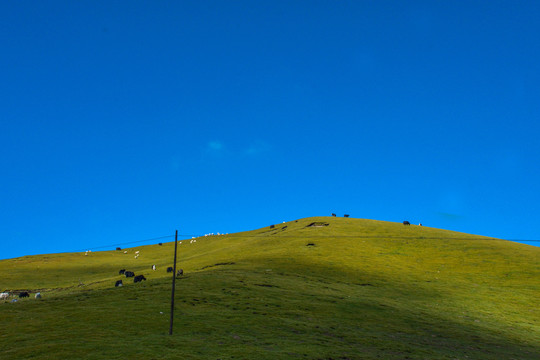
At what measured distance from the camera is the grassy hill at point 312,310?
28.9 meters

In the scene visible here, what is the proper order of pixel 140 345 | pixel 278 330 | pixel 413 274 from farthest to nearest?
pixel 413 274 → pixel 278 330 → pixel 140 345

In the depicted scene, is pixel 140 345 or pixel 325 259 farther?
pixel 325 259

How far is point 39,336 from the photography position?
29.8 metres

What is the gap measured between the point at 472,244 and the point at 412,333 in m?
59.9

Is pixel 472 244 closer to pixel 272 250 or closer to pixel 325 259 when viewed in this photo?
pixel 325 259

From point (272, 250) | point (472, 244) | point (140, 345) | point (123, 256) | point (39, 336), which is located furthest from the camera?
point (123, 256)

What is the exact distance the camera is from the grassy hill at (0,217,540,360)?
2891 cm

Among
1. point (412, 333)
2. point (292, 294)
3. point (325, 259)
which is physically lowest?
point (412, 333)

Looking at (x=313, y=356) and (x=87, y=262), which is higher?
(x=87, y=262)

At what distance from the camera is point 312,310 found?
41.4 metres

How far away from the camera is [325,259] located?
73062 mm

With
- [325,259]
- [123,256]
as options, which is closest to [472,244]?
[325,259]

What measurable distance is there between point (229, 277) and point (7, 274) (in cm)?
7713

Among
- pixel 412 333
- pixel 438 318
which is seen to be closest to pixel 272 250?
pixel 438 318
